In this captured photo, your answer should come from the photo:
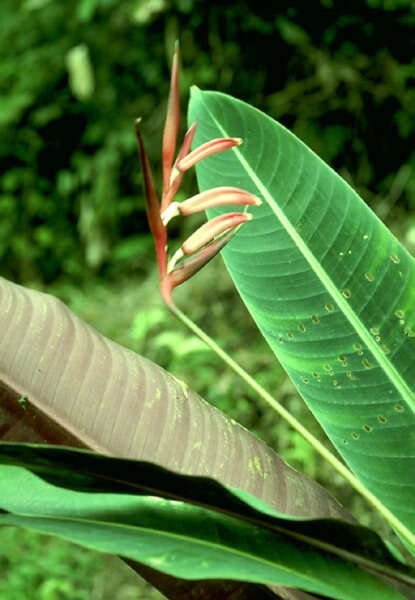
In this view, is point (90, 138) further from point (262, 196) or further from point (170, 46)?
point (262, 196)

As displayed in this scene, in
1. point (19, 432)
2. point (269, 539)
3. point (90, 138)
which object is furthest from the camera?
point (90, 138)

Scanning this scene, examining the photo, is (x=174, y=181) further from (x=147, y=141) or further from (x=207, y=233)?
(x=147, y=141)

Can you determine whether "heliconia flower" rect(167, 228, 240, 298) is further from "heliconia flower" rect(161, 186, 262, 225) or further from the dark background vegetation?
the dark background vegetation

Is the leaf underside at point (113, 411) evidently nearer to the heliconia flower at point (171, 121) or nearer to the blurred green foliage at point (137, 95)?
the heliconia flower at point (171, 121)

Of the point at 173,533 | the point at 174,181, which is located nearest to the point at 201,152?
the point at 174,181

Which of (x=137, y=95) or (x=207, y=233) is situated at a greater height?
(x=207, y=233)


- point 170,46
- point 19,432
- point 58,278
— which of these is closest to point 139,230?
point 58,278
